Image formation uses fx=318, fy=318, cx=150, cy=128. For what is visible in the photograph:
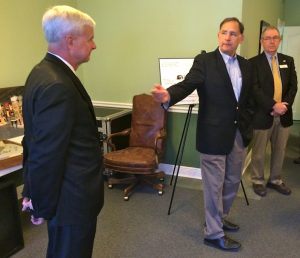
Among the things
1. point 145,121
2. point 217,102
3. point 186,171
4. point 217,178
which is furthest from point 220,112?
point 186,171

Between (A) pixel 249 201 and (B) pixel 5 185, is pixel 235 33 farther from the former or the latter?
(B) pixel 5 185

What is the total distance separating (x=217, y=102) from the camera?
2.14 metres

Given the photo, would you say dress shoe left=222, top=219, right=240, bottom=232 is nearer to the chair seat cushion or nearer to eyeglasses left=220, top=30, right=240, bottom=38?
the chair seat cushion

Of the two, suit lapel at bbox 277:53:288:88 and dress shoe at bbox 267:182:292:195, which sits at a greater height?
suit lapel at bbox 277:53:288:88

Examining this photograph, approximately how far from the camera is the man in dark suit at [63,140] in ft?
4.01

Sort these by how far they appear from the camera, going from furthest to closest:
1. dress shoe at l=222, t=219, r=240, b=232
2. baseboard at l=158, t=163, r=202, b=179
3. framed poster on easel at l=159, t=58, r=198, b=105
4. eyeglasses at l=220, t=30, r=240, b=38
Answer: baseboard at l=158, t=163, r=202, b=179, framed poster on easel at l=159, t=58, r=198, b=105, dress shoe at l=222, t=219, r=240, b=232, eyeglasses at l=220, t=30, r=240, b=38

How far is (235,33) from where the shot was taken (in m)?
2.11

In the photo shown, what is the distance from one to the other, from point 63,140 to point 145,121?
2348 mm

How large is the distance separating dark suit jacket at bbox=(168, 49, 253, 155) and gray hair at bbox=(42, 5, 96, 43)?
0.91m

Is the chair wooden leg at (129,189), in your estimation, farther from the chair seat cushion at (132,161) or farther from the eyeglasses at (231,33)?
the eyeglasses at (231,33)

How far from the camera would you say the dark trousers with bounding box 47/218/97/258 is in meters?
1.39

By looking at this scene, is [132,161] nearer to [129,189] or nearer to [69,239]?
[129,189]

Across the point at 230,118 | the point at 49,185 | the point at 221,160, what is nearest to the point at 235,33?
the point at 230,118

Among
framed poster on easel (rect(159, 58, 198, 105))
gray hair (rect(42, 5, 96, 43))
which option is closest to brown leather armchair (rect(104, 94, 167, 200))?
framed poster on easel (rect(159, 58, 198, 105))
